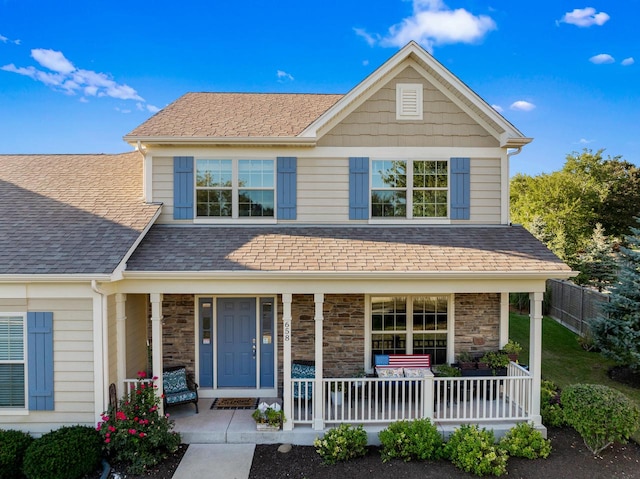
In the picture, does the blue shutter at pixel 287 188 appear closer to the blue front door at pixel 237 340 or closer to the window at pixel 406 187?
the window at pixel 406 187

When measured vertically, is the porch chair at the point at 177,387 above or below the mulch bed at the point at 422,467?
above

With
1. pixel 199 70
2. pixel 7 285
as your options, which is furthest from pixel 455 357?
A: pixel 199 70

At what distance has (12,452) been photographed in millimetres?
5734

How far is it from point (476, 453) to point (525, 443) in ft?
3.79

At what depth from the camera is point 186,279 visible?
22.6ft

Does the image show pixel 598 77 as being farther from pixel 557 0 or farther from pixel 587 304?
pixel 587 304

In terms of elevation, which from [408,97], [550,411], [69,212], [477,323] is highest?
[408,97]

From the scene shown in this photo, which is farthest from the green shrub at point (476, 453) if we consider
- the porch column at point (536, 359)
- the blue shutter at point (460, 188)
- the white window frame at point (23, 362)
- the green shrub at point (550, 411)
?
the white window frame at point (23, 362)

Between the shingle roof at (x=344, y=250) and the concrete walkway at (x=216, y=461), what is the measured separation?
314 centimetres

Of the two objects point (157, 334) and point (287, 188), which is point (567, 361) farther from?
point (157, 334)

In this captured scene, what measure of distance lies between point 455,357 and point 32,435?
8486 mm

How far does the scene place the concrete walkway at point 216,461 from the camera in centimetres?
587

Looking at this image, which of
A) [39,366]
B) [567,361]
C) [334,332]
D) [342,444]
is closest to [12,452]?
[39,366]

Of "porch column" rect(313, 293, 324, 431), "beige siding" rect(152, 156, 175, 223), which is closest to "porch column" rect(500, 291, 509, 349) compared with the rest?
"porch column" rect(313, 293, 324, 431)
